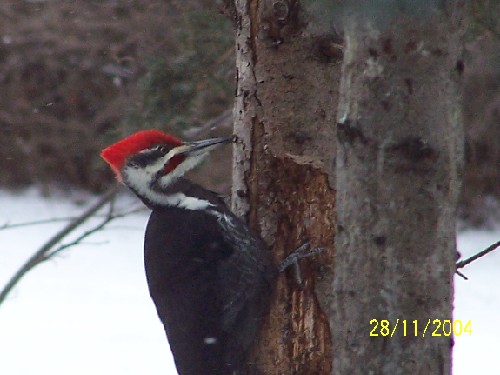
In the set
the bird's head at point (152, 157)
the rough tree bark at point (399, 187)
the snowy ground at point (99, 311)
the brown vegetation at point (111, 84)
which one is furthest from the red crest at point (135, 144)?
the snowy ground at point (99, 311)

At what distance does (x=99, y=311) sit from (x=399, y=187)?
232 inches

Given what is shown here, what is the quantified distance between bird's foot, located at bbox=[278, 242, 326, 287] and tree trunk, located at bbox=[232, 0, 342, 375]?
0.7 inches

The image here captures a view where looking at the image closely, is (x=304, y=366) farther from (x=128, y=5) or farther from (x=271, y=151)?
(x=128, y=5)

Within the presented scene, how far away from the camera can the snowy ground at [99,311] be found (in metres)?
5.87

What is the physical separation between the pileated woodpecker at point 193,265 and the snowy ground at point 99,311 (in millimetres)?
2128

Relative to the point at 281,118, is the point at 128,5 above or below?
above

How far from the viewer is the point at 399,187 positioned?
142 centimetres

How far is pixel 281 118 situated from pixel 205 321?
0.76 metres

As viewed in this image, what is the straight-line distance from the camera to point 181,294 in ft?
8.77

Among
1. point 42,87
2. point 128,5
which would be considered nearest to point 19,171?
point 42,87

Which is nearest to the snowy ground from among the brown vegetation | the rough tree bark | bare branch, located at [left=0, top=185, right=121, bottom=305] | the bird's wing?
the brown vegetation

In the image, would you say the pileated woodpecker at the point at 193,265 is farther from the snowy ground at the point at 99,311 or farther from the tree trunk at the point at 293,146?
the snowy ground at the point at 99,311

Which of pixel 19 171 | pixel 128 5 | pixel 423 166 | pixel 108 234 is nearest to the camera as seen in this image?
pixel 423 166
